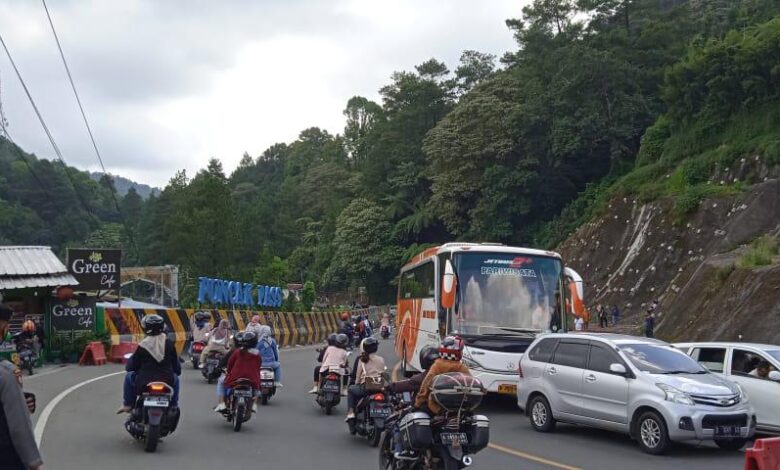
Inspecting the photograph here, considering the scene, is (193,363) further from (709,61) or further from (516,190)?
(516,190)

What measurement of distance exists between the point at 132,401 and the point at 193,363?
48.5ft

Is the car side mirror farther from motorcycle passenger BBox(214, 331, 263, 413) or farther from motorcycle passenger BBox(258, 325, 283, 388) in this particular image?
motorcycle passenger BBox(258, 325, 283, 388)

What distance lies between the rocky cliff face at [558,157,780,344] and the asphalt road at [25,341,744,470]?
13.9m

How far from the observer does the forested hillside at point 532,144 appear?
5038 centimetres

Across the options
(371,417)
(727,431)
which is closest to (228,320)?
(371,417)

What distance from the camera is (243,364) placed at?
13477mm

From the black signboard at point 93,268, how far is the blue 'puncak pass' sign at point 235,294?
11.4m

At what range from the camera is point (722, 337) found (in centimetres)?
2706

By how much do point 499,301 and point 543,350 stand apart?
2.90 metres

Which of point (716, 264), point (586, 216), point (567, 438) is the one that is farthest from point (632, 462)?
point (586, 216)

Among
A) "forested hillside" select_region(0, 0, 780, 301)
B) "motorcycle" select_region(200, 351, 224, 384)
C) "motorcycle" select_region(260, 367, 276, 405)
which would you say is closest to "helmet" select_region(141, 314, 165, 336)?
"motorcycle" select_region(260, 367, 276, 405)

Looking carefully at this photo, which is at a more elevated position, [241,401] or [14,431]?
[14,431]

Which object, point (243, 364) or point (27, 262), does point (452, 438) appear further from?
point (27, 262)

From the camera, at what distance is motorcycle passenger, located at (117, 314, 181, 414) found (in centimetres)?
1145
